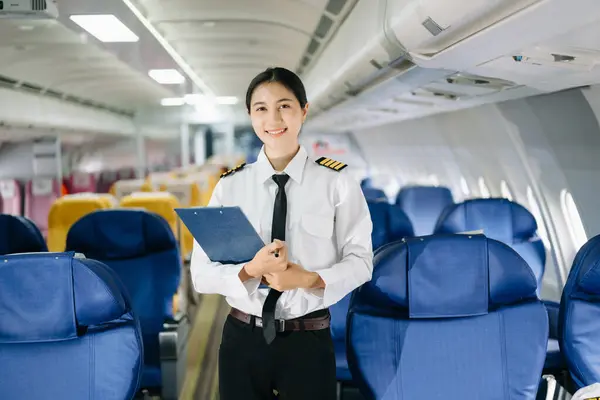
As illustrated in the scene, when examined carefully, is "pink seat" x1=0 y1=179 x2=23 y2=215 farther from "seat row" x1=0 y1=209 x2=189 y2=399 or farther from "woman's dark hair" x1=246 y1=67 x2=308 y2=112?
"woman's dark hair" x1=246 y1=67 x2=308 y2=112

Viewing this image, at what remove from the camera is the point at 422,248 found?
6.98 ft

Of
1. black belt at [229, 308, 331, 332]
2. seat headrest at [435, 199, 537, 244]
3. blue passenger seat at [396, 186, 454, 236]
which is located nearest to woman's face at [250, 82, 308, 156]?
black belt at [229, 308, 331, 332]

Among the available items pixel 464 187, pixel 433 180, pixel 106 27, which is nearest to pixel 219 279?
pixel 106 27

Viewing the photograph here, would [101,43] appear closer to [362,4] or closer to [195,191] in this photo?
[362,4]

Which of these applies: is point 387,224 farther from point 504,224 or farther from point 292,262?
point 292,262

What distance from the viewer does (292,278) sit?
5.85 feet

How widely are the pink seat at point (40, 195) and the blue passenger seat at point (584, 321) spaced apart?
7675 mm

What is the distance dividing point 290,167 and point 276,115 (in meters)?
0.17

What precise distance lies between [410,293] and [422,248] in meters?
0.16

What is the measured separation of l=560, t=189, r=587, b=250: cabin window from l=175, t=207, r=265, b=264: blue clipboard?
3538 mm

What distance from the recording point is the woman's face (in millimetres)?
1918

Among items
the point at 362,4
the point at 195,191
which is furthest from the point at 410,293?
the point at 195,191

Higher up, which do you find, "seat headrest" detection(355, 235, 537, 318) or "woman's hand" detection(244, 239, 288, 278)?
"woman's hand" detection(244, 239, 288, 278)

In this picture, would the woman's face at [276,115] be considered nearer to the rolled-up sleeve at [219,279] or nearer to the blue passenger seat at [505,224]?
the rolled-up sleeve at [219,279]
